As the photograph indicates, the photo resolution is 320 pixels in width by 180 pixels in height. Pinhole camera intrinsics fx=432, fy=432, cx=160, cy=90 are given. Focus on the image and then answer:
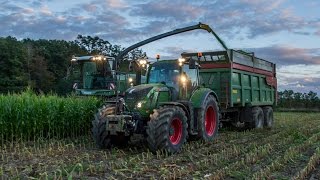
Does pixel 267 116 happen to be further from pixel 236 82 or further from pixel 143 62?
pixel 143 62

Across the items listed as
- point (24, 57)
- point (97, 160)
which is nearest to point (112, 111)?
point (97, 160)

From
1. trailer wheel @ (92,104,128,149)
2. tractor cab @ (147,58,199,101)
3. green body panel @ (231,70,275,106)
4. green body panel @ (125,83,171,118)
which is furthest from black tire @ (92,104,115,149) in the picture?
green body panel @ (231,70,275,106)

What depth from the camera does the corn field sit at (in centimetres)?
1173

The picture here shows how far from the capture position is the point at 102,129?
9.88m

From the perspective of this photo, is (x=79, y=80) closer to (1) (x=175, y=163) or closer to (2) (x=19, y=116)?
(2) (x=19, y=116)

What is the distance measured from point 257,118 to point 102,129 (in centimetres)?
810

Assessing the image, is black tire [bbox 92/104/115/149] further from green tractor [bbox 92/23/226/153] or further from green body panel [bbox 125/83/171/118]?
green body panel [bbox 125/83/171/118]

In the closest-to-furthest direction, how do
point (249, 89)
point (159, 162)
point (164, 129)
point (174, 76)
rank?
point (159, 162)
point (164, 129)
point (174, 76)
point (249, 89)

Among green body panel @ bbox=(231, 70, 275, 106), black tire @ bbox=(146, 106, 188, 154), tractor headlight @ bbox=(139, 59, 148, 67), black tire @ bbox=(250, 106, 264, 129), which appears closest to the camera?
black tire @ bbox=(146, 106, 188, 154)

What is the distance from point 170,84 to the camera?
11.1 m

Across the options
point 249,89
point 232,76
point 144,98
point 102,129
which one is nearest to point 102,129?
point 102,129

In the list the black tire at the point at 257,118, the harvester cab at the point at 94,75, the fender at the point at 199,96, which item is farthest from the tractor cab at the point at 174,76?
the harvester cab at the point at 94,75

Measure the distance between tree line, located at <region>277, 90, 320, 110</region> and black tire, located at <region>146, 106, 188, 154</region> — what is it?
37551 mm

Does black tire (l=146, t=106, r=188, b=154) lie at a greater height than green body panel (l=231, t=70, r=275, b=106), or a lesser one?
lesser
